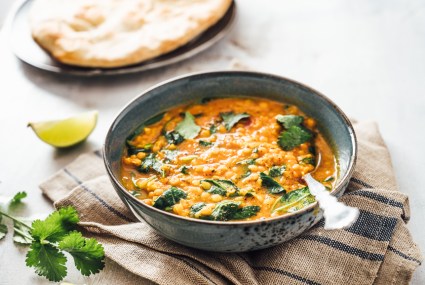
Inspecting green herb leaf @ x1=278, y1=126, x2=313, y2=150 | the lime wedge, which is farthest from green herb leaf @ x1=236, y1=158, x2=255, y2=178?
the lime wedge

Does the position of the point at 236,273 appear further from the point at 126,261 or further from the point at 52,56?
the point at 52,56

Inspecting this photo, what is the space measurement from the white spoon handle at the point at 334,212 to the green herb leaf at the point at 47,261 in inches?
47.5

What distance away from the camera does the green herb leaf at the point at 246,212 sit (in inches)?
99.0

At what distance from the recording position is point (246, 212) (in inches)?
99.5

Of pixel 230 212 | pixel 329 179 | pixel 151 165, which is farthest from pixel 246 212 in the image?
pixel 151 165

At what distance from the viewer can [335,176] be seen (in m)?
2.77

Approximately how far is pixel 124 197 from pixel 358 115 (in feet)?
6.14

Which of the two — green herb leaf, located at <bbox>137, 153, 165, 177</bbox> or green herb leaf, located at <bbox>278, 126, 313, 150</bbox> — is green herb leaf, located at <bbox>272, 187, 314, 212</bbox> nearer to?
green herb leaf, located at <bbox>278, 126, 313, 150</bbox>

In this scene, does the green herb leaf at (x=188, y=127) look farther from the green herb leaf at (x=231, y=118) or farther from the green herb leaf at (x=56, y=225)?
the green herb leaf at (x=56, y=225)

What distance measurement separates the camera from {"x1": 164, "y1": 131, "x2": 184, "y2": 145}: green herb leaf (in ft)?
9.83

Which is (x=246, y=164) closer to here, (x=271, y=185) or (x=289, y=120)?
(x=271, y=185)

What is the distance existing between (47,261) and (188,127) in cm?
99

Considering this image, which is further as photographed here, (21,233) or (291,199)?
(21,233)

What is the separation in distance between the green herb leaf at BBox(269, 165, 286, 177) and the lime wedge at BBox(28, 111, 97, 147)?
4.06ft
